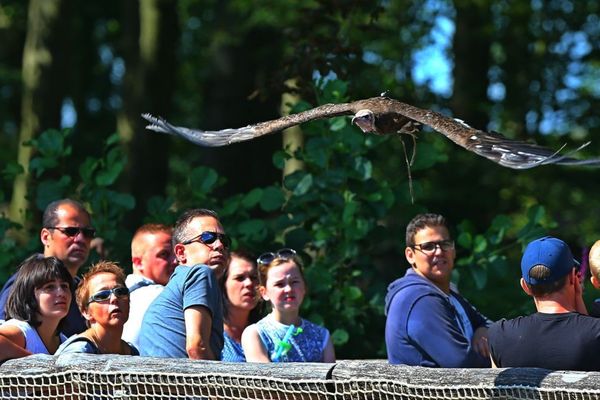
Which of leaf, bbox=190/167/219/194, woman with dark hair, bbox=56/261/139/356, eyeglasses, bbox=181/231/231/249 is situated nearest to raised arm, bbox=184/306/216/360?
woman with dark hair, bbox=56/261/139/356

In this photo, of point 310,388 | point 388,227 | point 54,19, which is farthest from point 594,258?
point 54,19

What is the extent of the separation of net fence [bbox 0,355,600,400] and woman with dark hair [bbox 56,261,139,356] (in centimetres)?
30

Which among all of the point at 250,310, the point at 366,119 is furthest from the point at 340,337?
the point at 366,119

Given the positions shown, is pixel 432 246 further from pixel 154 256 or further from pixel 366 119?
pixel 154 256

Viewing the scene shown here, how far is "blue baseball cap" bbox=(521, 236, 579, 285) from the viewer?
229 inches

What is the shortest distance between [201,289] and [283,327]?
761mm

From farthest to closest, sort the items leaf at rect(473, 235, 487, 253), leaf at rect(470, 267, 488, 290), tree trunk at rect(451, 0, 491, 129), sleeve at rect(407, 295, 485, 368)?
1. tree trunk at rect(451, 0, 491, 129)
2. leaf at rect(473, 235, 487, 253)
3. leaf at rect(470, 267, 488, 290)
4. sleeve at rect(407, 295, 485, 368)

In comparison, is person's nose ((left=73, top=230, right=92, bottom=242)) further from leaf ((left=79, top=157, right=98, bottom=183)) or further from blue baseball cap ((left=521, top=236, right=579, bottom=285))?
blue baseball cap ((left=521, top=236, right=579, bottom=285))

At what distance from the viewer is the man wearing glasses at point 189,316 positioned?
241 inches

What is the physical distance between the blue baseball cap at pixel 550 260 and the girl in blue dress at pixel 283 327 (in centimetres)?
144

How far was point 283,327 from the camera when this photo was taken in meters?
6.76

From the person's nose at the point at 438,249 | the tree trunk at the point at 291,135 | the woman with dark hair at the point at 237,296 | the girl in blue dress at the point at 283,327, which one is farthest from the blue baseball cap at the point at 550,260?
the tree trunk at the point at 291,135

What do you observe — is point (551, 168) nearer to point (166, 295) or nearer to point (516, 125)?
point (516, 125)

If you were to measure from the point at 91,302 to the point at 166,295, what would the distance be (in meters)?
0.38
